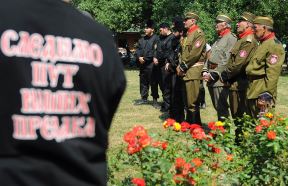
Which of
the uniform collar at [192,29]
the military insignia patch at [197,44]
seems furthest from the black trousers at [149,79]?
the military insignia patch at [197,44]

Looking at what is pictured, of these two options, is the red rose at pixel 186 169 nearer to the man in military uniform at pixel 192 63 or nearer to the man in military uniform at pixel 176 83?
the man in military uniform at pixel 192 63

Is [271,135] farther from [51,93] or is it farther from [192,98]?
[192,98]

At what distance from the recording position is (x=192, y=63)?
317 inches

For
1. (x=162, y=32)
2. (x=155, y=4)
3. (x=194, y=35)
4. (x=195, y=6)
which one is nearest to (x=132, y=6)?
(x=155, y=4)

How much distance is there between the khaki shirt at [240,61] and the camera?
6.61 m

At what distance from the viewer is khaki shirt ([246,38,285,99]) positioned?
234 inches

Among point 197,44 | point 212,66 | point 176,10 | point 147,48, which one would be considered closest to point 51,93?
point 212,66

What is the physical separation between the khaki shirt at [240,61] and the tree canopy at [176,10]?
15677mm

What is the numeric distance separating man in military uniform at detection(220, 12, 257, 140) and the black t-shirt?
5.10 m

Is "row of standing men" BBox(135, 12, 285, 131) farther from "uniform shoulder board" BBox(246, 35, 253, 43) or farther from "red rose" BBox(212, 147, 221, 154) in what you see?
"red rose" BBox(212, 147, 221, 154)

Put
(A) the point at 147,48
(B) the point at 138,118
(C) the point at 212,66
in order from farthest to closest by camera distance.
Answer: (A) the point at 147,48
(B) the point at 138,118
(C) the point at 212,66

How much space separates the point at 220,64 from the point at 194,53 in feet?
2.95

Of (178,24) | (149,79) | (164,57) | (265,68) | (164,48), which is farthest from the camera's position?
(149,79)

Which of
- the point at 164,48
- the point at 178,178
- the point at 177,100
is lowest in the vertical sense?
the point at 177,100
